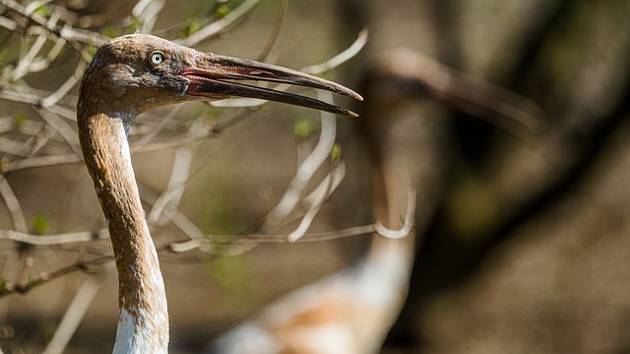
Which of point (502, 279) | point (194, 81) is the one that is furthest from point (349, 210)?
point (194, 81)

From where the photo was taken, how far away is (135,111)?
116 inches

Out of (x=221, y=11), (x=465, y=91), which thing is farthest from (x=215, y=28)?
(x=465, y=91)

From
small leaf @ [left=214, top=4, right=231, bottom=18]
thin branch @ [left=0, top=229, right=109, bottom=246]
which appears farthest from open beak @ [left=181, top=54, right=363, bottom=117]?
thin branch @ [left=0, top=229, right=109, bottom=246]

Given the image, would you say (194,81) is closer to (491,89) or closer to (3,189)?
(3,189)

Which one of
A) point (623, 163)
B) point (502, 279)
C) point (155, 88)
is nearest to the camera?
point (155, 88)

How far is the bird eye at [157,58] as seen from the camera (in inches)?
114

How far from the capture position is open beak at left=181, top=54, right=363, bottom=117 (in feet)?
9.53

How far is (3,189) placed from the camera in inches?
171

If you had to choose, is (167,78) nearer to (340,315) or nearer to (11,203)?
A: (11,203)

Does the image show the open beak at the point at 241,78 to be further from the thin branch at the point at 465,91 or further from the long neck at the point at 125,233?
the thin branch at the point at 465,91

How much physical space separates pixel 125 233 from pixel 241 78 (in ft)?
1.47

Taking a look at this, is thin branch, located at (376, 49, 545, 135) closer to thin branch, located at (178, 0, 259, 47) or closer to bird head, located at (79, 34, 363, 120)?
thin branch, located at (178, 0, 259, 47)

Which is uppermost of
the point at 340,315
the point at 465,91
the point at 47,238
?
the point at 465,91

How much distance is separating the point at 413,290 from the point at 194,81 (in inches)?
193
